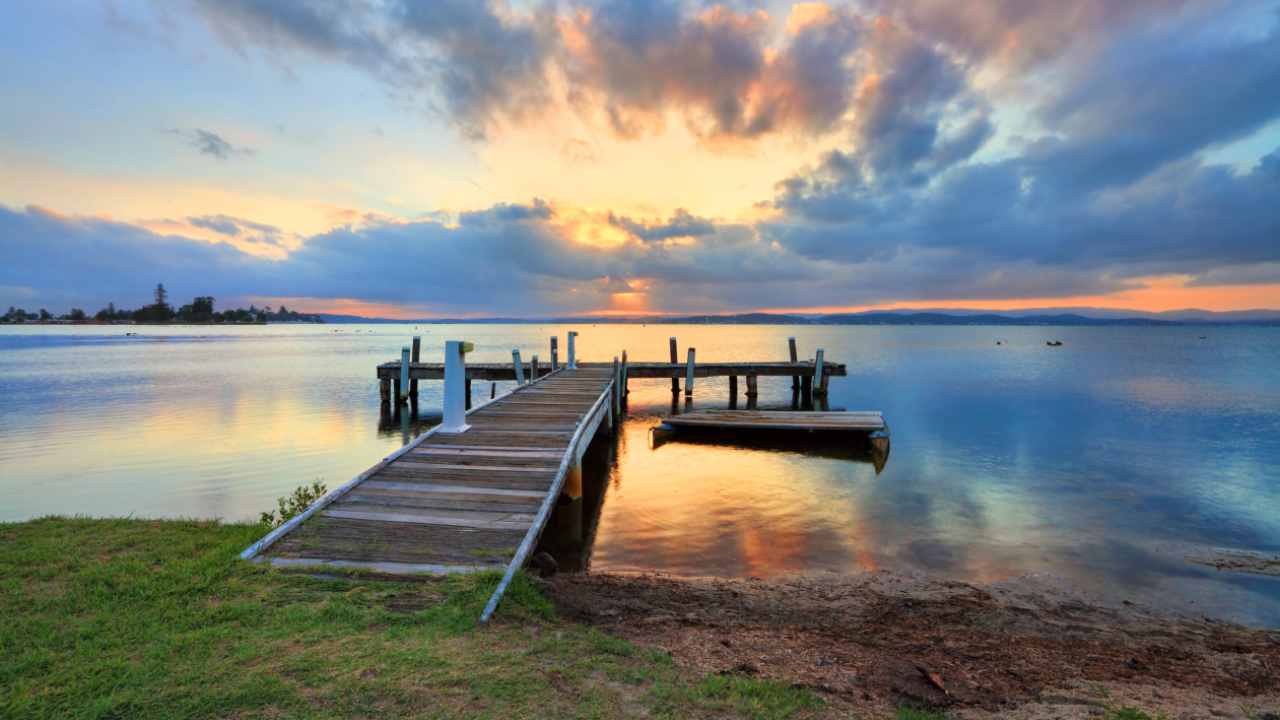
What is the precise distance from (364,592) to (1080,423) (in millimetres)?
26654

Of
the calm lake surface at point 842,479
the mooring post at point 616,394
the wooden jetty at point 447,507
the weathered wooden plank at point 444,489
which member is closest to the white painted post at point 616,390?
the mooring post at point 616,394

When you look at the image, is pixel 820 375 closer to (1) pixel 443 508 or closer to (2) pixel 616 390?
(2) pixel 616 390

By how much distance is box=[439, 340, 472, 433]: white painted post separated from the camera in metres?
9.96

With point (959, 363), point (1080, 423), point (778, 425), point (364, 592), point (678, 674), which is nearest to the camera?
point (678, 674)

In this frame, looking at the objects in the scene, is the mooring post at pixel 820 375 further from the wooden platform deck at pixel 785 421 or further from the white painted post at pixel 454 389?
the white painted post at pixel 454 389

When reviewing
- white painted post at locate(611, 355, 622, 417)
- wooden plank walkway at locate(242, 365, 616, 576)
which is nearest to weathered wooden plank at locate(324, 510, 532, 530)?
wooden plank walkway at locate(242, 365, 616, 576)

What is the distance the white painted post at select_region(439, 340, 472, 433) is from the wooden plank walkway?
0.22m

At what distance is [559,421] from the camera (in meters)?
12.0

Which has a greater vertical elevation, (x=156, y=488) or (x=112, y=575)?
(x=112, y=575)

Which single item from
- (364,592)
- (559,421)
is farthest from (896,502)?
(364,592)

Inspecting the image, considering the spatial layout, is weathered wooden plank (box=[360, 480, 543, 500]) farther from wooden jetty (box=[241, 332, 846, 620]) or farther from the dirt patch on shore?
the dirt patch on shore

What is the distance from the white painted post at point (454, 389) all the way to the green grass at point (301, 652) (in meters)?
4.65

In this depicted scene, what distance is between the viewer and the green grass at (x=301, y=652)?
354 centimetres

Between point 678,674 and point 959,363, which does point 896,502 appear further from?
point 959,363
